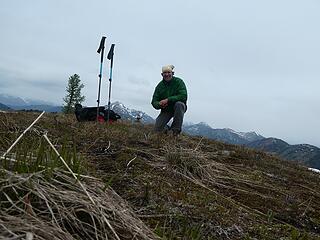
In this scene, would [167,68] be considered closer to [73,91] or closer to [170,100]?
[170,100]

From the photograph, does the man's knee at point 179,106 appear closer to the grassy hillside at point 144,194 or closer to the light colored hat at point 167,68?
the light colored hat at point 167,68

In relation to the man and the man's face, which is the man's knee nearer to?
the man

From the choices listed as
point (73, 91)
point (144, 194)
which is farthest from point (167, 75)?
point (73, 91)

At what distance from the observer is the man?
774cm

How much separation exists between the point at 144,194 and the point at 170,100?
4.73 metres

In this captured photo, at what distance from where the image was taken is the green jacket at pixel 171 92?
309 inches

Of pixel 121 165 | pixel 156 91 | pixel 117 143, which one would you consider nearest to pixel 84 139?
pixel 117 143

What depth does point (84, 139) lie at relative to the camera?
208 inches

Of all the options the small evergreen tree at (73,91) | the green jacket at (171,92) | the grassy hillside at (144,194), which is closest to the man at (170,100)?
the green jacket at (171,92)

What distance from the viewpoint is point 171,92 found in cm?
812

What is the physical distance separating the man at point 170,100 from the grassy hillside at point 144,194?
1.53 m

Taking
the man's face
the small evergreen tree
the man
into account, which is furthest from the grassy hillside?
the small evergreen tree

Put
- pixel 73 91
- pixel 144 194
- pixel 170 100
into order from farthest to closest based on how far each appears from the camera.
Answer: pixel 73 91
pixel 170 100
pixel 144 194

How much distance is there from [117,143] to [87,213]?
323 cm
